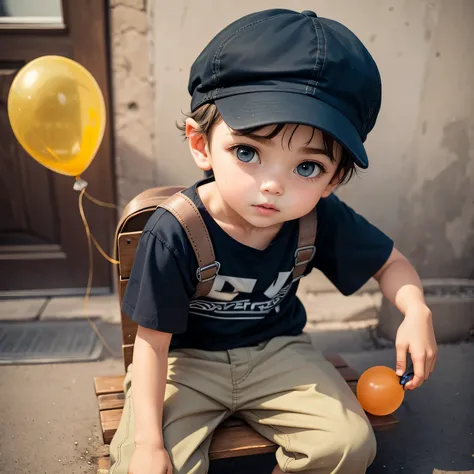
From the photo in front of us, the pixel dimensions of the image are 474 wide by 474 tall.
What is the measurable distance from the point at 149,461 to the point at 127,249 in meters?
0.65

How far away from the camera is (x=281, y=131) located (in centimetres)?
132

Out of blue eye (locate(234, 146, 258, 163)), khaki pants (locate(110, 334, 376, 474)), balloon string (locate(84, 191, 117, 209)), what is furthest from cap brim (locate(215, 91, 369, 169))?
balloon string (locate(84, 191, 117, 209))

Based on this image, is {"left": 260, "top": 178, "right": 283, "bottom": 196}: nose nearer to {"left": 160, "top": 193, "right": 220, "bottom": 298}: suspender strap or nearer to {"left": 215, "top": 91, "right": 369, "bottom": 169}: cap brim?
{"left": 215, "top": 91, "right": 369, "bottom": 169}: cap brim

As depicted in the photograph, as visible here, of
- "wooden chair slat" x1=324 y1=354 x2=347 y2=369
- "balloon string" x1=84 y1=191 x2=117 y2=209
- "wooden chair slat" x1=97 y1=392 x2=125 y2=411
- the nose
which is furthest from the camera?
"balloon string" x1=84 y1=191 x2=117 y2=209

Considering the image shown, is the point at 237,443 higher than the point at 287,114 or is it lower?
lower

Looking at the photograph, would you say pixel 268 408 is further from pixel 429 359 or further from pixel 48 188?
pixel 48 188

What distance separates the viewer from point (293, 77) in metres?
1.29

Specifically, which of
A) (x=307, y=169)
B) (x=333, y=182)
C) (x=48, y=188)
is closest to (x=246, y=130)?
(x=307, y=169)

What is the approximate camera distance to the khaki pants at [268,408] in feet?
5.05

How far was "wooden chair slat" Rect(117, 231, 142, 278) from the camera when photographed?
169 centimetres

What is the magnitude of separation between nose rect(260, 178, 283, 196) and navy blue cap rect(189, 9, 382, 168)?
0.57 ft

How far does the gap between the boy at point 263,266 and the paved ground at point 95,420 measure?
48 centimetres

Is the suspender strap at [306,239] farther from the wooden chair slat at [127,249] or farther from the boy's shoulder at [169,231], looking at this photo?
the wooden chair slat at [127,249]

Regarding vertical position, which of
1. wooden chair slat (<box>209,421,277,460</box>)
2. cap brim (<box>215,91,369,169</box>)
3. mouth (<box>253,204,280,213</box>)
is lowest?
wooden chair slat (<box>209,421,277,460</box>)
